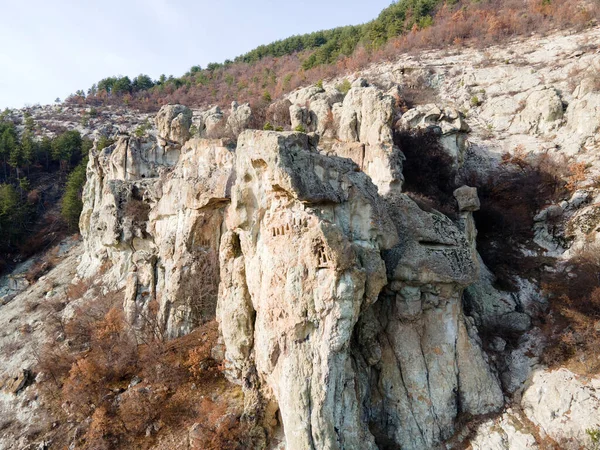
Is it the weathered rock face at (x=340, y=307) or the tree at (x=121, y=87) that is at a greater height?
the tree at (x=121, y=87)

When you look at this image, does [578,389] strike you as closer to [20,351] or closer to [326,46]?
[20,351]

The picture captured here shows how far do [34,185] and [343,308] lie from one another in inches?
2171

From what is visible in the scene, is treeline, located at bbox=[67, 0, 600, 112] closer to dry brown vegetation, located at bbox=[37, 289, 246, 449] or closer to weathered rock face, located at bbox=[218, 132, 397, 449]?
dry brown vegetation, located at bbox=[37, 289, 246, 449]

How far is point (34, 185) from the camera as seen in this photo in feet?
159

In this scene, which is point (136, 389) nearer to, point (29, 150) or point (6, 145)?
point (29, 150)

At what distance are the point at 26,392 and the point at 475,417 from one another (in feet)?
69.4

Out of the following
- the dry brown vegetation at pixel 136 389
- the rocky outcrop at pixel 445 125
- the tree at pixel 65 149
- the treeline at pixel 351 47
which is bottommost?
the dry brown vegetation at pixel 136 389

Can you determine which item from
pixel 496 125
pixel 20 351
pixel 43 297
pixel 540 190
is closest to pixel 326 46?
pixel 496 125

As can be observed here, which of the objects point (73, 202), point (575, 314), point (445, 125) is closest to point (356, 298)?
point (575, 314)

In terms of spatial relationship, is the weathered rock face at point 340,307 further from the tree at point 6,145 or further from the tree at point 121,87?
the tree at point 121,87

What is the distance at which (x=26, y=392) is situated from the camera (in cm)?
1762

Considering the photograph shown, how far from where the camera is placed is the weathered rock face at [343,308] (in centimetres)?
1024

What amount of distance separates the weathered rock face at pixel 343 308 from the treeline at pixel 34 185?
3960 centimetres

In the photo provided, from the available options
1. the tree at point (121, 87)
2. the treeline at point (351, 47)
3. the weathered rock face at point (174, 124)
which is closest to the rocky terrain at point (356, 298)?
the weathered rock face at point (174, 124)
